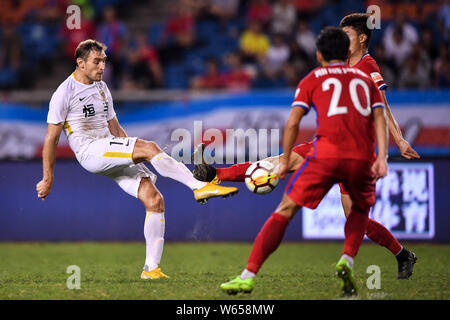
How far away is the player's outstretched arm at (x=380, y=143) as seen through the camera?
5.26m

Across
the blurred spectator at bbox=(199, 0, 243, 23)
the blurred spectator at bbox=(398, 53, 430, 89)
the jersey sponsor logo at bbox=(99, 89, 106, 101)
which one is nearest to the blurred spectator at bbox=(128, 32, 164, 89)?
the blurred spectator at bbox=(199, 0, 243, 23)

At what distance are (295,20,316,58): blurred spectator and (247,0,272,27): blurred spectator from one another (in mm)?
1021

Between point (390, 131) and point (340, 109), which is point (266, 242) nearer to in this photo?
point (340, 109)

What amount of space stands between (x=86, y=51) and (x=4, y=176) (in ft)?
16.7

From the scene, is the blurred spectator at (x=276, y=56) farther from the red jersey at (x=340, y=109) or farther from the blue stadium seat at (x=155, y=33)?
the red jersey at (x=340, y=109)

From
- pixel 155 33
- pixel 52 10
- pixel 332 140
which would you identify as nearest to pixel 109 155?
pixel 332 140

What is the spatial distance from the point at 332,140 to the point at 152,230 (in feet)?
7.68

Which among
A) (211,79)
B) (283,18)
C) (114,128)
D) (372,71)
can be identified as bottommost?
(114,128)

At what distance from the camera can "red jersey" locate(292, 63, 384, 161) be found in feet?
17.3

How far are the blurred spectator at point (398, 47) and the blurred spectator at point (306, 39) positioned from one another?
1.39 m

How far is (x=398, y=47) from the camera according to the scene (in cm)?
1298

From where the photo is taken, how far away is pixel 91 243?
11.1 metres

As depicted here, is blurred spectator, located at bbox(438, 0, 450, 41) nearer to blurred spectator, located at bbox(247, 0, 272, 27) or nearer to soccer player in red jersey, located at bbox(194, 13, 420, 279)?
blurred spectator, located at bbox(247, 0, 272, 27)
